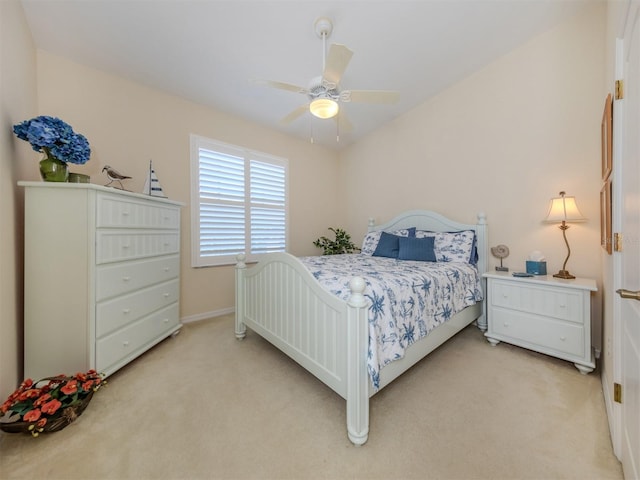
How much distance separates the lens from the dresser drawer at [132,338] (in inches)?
65.9

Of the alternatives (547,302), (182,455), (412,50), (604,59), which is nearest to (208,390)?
(182,455)

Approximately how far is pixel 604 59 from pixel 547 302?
6.64 feet

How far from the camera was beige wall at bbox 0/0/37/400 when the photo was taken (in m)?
1.41

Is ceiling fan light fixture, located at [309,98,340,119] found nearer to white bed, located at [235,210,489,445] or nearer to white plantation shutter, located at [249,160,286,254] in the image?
white bed, located at [235,210,489,445]

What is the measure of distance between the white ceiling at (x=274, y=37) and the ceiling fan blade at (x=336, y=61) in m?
0.59

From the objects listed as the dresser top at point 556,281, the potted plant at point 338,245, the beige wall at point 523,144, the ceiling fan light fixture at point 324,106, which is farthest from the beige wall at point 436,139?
the ceiling fan light fixture at point 324,106

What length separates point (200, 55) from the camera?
2.27 metres

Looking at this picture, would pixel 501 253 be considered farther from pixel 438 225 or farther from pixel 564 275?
pixel 438 225

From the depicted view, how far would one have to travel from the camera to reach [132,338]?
6.26 feet

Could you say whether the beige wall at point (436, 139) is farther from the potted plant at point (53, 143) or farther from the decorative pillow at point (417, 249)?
the decorative pillow at point (417, 249)

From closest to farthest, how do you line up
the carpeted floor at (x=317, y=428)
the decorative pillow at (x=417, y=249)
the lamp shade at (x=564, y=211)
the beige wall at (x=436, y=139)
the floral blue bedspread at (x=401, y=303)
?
the carpeted floor at (x=317, y=428), the floral blue bedspread at (x=401, y=303), the beige wall at (x=436, y=139), the lamp shade at (x=564, y=211), the decorative pillow at (x=417, y=249)

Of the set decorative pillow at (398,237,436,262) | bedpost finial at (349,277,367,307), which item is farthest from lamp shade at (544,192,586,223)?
bedpost finial at (349,277,367,307)

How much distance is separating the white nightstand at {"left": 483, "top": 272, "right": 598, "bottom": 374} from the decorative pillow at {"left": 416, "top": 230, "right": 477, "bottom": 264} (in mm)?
331

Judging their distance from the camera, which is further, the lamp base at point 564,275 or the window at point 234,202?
the window at point 234,202
